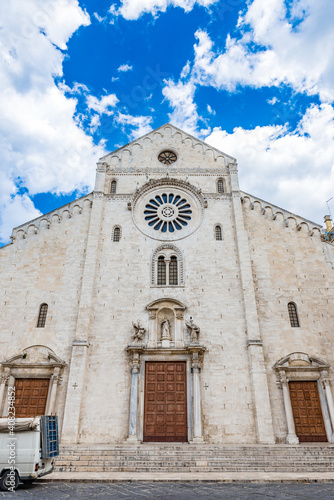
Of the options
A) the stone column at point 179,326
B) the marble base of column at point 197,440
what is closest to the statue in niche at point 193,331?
the stone column at point 179,326

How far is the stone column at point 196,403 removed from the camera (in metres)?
15.6

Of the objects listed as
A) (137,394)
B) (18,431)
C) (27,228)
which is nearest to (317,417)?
(137,394)

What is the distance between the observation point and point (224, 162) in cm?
2323

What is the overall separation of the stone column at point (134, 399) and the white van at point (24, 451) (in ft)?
19.3

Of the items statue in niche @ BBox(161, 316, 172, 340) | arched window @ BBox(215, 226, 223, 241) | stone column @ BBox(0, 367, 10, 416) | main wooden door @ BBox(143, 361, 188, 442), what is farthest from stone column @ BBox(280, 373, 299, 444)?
stone column @ BBox(0, 367, 10, 416)

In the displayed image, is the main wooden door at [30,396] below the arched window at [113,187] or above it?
below

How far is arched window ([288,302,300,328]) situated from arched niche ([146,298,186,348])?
19.1ft

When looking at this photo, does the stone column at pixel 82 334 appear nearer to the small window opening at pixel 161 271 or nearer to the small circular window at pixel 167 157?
the small window opening at pixel 161 271

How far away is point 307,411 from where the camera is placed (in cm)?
1648

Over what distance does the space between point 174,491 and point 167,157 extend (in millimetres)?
19415

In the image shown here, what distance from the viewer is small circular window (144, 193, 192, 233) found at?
2144cm

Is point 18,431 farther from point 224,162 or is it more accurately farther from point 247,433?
point 224,162

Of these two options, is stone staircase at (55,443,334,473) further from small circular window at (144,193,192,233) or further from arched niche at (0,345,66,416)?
small circular window at (144,193,192,233)

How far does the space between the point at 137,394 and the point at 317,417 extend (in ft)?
28.8
